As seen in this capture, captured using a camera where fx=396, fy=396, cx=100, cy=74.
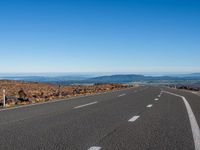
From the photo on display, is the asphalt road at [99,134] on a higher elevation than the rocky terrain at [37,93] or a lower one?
higher

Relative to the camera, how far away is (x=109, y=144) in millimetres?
8008

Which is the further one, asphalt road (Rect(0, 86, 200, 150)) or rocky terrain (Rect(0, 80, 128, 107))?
rocky terrain (Rect(0, 80, 128, 107))

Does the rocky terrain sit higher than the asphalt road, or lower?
lower

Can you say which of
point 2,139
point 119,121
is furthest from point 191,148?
point 119,121

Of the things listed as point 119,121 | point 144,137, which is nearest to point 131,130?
point 144,137

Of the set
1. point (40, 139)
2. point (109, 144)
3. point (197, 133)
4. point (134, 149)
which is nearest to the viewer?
point (134, 149)

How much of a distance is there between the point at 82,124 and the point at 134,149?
4025 mm

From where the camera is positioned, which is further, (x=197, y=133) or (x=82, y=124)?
(x=82, y=124)

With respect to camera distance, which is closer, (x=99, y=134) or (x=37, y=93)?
(x=99, y=134)

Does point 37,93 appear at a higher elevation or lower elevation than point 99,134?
lower

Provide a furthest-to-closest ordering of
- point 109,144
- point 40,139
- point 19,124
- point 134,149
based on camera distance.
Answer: point 19,124 < point 40,139 < point 109,144 < point 134,149

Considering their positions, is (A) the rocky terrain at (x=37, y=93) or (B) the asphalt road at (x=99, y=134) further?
(A) the rocky terrain at (x=37, y=93)

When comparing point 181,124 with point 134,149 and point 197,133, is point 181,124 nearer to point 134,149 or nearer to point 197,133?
point 197,133

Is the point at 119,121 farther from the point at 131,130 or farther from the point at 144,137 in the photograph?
the point at 144,137
